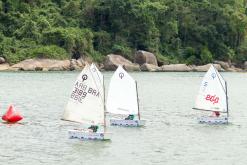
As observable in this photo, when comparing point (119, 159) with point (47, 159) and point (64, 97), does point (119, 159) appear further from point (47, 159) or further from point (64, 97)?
point (64, 97)

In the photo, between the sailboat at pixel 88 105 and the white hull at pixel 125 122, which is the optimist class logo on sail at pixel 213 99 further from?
the sailboat at pixel 88 105

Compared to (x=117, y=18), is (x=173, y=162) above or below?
below

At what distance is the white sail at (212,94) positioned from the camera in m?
56.7

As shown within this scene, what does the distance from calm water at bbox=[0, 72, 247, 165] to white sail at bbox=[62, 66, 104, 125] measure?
5.38 ft

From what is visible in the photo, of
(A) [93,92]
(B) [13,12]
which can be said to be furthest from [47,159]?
(B) [13,12]

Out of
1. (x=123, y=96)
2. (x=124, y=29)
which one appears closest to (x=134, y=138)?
(x=123, y=96)

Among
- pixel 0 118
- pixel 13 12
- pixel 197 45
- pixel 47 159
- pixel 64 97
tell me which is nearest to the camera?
pixel 47 159

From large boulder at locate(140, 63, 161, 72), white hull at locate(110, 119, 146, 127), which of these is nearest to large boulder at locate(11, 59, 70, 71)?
large boulder at locate(140, 63, 161, 72)

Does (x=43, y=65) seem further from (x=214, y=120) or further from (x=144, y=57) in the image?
(x=214, y=120)

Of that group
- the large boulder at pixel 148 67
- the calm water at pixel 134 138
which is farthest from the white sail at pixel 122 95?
the large boulder at pixel 148 67

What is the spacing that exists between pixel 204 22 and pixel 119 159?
10681 centimetres

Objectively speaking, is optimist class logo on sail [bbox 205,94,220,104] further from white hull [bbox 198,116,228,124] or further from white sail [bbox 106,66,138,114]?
white sail [bbox 106,66,138,114]

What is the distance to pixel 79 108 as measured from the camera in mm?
44438

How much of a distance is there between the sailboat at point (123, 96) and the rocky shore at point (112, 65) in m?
65.8
